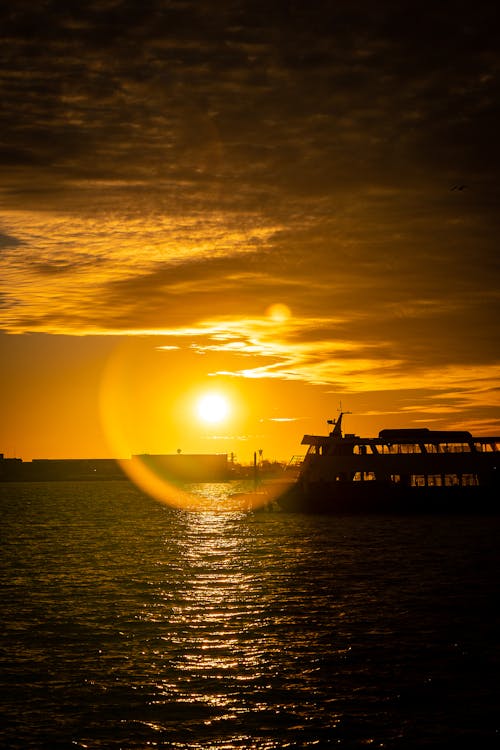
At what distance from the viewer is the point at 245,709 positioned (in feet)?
78.5

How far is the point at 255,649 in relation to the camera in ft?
103

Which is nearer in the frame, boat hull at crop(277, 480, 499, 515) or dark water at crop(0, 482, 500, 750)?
dark water at crop(0, 482, 500, 750)

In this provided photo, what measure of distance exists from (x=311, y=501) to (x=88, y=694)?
228 ft

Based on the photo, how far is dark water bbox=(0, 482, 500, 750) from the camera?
73.9 feet

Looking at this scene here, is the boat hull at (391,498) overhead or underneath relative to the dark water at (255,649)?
overhead

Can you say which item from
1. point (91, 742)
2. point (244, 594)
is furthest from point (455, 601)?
point (91, 742)

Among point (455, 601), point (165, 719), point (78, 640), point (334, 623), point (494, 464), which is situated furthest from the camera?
point (494, 464)

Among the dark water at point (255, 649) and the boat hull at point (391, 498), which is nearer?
the dark water at point (255, 649)

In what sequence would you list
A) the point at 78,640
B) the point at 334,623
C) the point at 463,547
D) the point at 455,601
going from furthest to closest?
the point at 463,547 < the point at 455,601 < the point at 334,623 < the point at 78,640

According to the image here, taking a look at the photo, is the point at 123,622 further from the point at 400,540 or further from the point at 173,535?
the point at 173,535

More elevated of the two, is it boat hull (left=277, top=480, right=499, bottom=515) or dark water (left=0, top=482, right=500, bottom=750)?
boat hull (left=277, top=480, right=499, bottom=515)

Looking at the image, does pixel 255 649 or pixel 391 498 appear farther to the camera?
pixel 391 498

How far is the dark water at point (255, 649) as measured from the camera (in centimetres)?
2253

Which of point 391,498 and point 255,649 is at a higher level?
point 391,498
